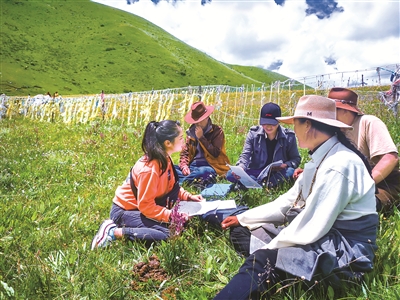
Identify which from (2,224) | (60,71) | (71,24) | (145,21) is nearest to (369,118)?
(2,224)

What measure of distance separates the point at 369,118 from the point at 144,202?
9.64 feet

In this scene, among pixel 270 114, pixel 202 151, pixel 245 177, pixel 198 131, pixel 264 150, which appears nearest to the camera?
pixel 245 177

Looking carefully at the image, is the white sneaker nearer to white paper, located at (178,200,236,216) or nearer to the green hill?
white paper, located at (178,200,236,216)

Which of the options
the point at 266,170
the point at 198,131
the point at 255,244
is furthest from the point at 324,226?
the point at 198,131

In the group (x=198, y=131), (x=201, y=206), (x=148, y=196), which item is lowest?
(x=201, y=206)

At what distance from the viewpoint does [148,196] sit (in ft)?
12.2

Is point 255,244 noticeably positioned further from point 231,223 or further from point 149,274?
point 149,274

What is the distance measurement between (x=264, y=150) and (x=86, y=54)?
118 meters

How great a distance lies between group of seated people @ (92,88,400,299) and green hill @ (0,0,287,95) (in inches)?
2926

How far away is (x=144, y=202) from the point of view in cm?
374

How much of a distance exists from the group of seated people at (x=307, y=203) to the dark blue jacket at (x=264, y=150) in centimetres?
43

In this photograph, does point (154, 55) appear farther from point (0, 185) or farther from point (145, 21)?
point (0, 185)

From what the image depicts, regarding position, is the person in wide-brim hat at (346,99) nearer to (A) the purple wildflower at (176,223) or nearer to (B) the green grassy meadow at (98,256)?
(B) the green grassy meadow at (98,256)

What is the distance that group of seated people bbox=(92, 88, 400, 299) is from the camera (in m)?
2.25
